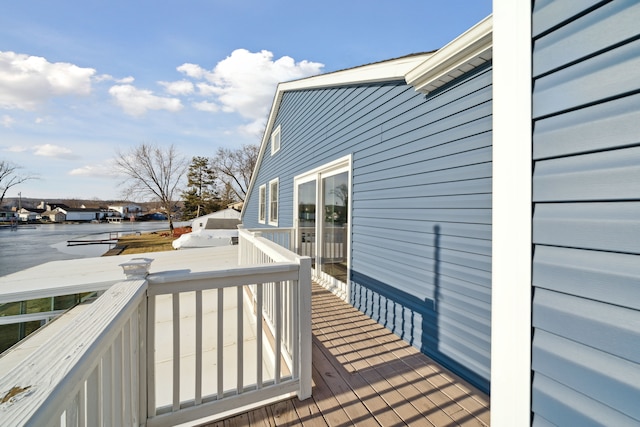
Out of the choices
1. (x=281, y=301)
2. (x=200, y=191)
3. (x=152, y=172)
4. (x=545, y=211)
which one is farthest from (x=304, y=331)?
(x=200, y=191)

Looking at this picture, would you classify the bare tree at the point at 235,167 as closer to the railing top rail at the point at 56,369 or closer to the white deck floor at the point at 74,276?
the white deck floor at the point at 74,276

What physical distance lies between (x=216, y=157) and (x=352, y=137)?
26921mm

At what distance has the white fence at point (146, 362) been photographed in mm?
645

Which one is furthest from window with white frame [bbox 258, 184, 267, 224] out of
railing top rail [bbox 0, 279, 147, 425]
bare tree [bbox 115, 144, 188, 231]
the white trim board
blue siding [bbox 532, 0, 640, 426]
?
bare tree [bbox 115, 144, 188, 231]

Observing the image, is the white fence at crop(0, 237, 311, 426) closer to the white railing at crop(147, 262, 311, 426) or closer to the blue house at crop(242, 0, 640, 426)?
the white railing at crop(147, 262, 311, 426)

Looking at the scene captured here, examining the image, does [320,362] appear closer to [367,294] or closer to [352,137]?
[367,294]

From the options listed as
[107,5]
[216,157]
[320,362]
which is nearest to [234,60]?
[107,5]

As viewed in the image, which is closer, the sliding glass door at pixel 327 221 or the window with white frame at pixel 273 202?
the sliding glass door at pixel 327 221

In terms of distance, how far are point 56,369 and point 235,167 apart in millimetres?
28636

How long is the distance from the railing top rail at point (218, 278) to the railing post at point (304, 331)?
7 cm

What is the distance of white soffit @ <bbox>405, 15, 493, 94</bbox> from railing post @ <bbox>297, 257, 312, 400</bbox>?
6.48 feet

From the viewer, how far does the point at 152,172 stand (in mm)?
25625

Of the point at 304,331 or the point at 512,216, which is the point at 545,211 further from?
the point at 304,331

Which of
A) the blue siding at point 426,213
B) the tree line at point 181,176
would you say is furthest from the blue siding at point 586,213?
the tree line at point 181,176
